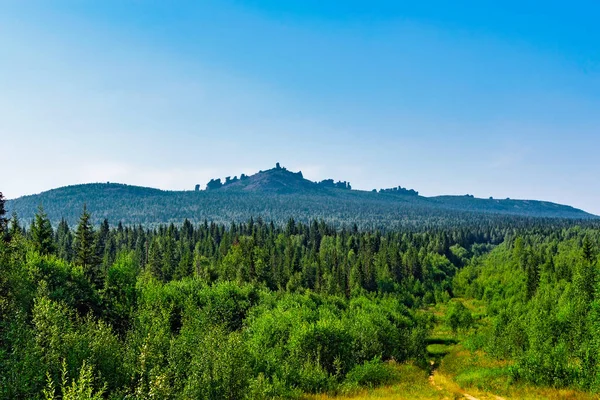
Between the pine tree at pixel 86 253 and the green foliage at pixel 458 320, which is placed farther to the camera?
the green foliage at pixel 458 320

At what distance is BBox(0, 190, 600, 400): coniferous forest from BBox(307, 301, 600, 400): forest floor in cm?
81

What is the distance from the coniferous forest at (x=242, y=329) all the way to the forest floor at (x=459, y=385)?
81 centimetres

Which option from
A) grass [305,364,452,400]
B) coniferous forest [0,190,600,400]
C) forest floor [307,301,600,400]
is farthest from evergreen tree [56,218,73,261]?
grass [305,364,452,400]

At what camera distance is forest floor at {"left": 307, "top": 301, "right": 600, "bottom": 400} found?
40656 millimetres

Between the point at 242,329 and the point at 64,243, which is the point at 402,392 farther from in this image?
the point at 64,243

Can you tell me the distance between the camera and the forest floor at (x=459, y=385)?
40656 millimetres

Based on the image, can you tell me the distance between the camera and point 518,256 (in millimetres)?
173875

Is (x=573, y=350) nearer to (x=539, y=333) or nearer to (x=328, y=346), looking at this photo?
(x=539, y=333)

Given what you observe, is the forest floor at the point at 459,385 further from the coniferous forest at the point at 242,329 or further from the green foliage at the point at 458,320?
the green foliage at the point at 458,320

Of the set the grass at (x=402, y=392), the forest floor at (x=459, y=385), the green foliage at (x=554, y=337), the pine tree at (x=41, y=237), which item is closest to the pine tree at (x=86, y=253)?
the pine tree at (x=41, y=237)

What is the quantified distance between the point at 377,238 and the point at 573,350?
131611 mm

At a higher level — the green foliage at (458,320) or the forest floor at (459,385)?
the forest floor at (459,385)

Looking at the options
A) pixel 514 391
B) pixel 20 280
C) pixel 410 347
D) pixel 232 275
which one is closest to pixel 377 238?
pixel 232 275

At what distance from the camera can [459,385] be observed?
50.8 metres
